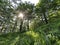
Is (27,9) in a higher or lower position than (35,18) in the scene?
higher

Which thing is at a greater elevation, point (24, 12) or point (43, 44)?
point (24, 12)

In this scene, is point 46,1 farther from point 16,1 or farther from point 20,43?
point 20,43

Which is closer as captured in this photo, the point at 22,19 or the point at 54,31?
the point at 54,31

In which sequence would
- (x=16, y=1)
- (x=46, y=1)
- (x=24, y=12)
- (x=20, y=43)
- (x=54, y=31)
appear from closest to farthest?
(x=20, y=43) < (x=54, y=31) < (x=46, y=1) < (x=24, y=12) < (x=16, y=1)

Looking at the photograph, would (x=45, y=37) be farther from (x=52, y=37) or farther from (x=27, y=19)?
(x=27, y=19)

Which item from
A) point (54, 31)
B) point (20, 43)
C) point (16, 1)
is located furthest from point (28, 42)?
point (16, 1)

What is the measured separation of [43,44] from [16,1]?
12408 mm

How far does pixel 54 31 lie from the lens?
7.79 feet

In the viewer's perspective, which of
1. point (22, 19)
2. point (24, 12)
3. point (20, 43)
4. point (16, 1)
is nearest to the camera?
point (20, 43)

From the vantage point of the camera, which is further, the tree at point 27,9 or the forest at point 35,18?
the tree at point 27,9

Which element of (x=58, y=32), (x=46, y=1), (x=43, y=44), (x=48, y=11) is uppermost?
(x=46, y=1)

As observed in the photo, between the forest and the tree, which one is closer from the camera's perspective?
the forest

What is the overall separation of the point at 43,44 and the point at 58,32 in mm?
361

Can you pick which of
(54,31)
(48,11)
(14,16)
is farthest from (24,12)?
(54,31)
